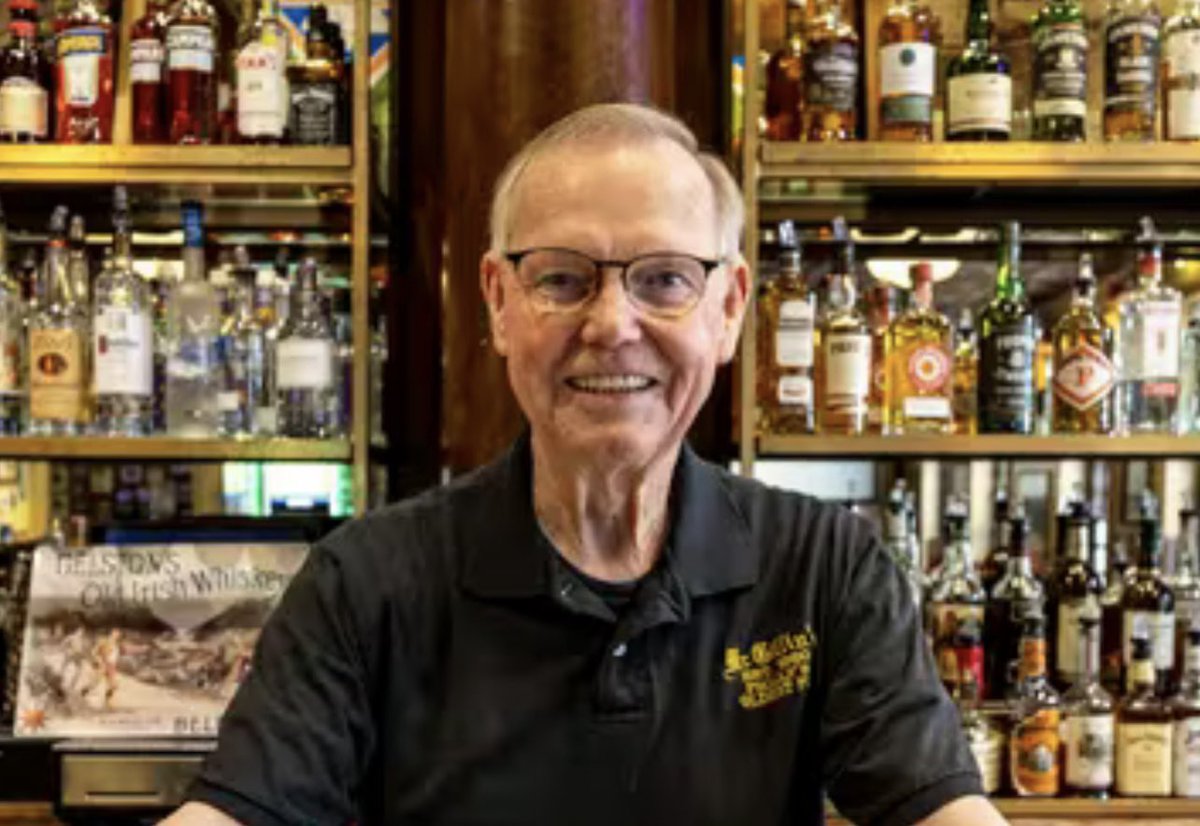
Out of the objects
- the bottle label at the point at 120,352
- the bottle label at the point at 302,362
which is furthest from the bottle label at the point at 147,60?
the bottle label at the point at 302,362

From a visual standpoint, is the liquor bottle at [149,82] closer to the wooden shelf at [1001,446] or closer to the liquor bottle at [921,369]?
the wooden shelf at [1001,446]

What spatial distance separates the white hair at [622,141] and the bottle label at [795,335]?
96 cm

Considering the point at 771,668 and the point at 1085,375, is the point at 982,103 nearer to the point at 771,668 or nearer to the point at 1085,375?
the point at 1085,375

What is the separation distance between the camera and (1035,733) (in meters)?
2.15

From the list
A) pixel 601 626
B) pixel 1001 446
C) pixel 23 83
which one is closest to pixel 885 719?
pixel 601 626

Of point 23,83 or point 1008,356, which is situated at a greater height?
point 23,83

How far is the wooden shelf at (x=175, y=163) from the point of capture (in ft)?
6.91

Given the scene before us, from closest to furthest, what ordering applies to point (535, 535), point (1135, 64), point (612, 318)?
point (612, 318)
point (535, 535)
point (1135, 64)

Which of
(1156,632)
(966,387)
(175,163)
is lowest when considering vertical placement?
(1156,632)

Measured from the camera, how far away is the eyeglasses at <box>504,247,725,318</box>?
111 cm

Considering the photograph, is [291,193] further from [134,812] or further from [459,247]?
[134,812]

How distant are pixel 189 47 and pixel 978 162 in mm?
1274

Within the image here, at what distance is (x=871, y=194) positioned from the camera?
2.41 metres

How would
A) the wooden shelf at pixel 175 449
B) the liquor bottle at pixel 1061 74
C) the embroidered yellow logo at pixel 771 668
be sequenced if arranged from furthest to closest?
the liquor bottle at pixel 1061 74, the wooden shelf at pixel 175 449, the embroidered yellow logo at pixel 771 668
